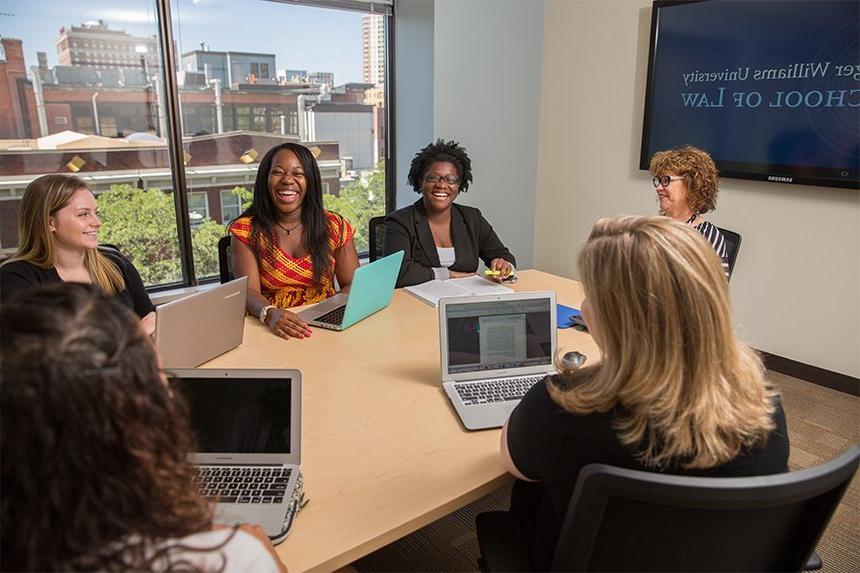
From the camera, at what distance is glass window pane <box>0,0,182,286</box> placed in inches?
118

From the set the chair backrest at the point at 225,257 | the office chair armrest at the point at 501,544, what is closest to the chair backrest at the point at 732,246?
the office chair armrest at the point at 501,544

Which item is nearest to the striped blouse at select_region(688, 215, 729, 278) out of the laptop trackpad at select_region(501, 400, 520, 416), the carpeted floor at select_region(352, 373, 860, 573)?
the carpeted floor at select_region(352, 373, 860, 573)

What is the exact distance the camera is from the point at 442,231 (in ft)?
9.75

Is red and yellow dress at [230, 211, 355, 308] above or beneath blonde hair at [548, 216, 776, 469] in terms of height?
beneath

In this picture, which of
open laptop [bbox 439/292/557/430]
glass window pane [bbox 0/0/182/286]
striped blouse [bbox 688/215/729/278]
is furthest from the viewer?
glass window pane [bbox 0/0/182/286]

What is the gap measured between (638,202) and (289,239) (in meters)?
2.33

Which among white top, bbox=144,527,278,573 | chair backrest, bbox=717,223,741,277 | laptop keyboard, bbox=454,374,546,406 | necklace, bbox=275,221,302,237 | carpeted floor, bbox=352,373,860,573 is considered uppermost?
necklace, bbox=275,221,302,237

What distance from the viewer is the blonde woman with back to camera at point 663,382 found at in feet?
3.10

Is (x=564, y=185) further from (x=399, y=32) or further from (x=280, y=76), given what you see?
(x=280, y=76)

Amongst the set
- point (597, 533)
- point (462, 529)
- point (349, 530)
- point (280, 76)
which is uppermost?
point (280, 76)

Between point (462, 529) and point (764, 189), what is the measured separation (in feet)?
8.04

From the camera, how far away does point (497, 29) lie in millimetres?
3934

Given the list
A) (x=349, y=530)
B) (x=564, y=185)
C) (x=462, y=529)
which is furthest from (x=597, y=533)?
(x=564, y=185)

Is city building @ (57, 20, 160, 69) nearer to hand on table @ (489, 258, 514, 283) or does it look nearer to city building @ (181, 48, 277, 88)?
city building @ (181, 48, 277, 88)
